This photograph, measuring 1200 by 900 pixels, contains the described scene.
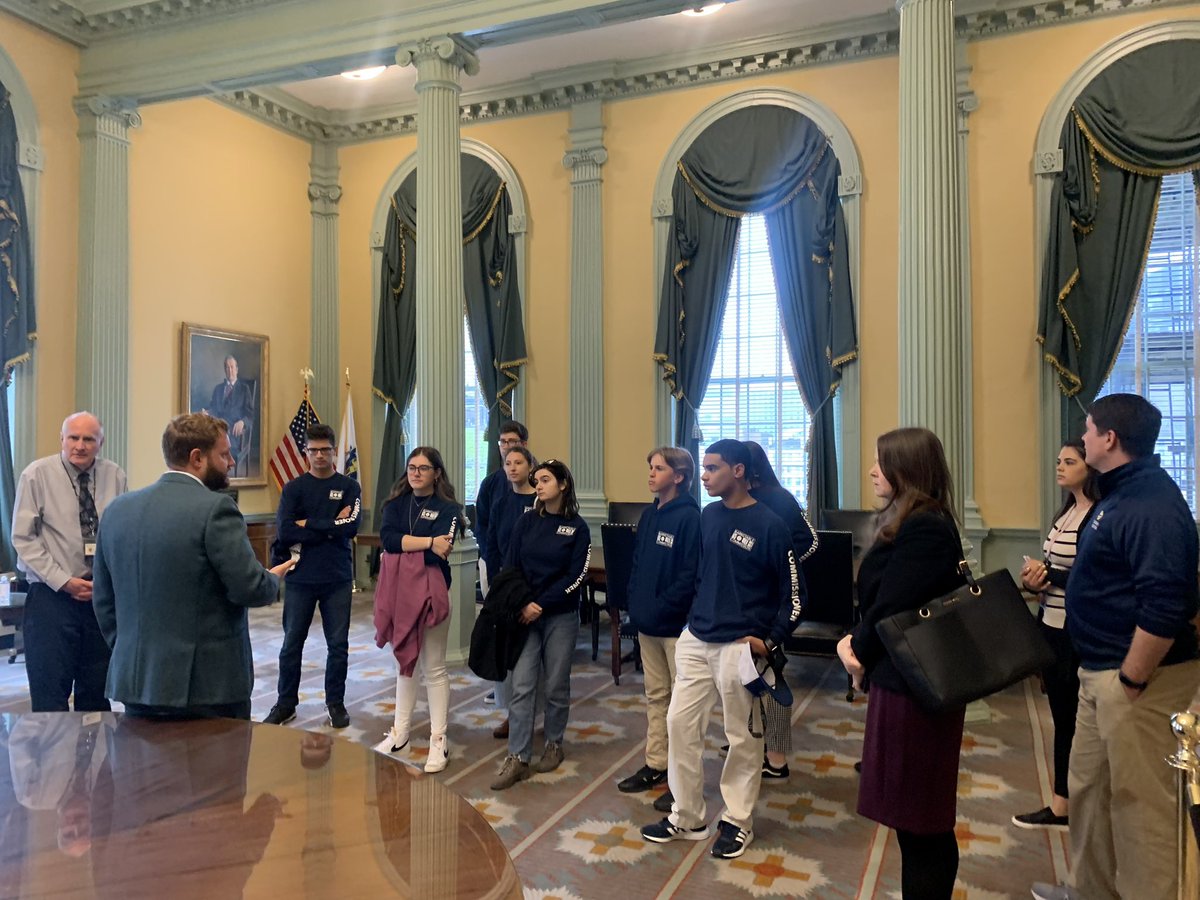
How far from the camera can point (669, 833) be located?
3.30 meters

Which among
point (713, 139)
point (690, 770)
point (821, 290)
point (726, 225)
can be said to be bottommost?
point (690, 770)

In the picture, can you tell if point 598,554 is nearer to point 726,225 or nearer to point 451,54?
point 726,225

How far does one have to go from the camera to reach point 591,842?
330 centimetres

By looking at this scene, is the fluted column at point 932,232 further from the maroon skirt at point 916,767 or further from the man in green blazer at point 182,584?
the man in green blazer at point 182,584

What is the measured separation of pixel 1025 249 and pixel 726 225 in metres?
2.41

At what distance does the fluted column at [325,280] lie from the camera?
9.28m

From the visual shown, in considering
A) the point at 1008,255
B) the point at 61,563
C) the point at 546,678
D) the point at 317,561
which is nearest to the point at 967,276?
the point at 1008,255

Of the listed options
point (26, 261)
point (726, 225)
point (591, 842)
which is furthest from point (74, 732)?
point (726, 225)

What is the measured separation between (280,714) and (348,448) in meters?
4.58

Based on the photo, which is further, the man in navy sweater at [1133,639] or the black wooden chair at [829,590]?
the black wooden chair at [829,590]

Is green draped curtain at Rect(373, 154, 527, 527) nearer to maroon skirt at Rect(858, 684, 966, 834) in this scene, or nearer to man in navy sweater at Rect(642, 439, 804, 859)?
man in navy sweater at Rect(642, 439, 804, 859)

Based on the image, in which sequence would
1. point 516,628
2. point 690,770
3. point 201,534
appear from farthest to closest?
point 516,628, point 690,770, point 201,534

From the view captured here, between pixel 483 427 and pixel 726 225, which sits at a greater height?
pixel 726 225

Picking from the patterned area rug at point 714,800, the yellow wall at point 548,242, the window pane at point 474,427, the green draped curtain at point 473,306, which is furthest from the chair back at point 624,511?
the patterned area rug at point 714,800
